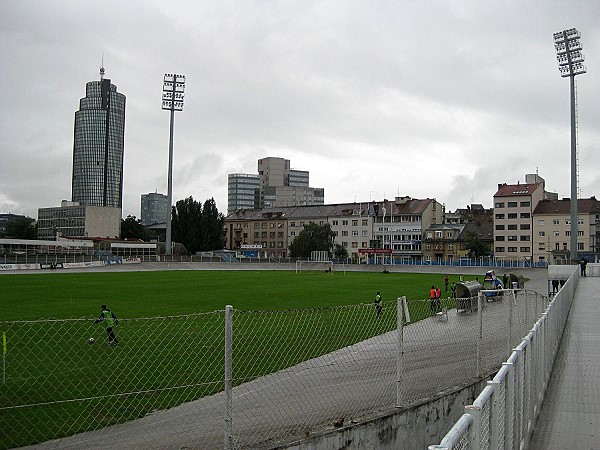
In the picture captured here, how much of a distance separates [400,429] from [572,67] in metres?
61.6

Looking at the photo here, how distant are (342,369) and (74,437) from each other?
16.4 ft

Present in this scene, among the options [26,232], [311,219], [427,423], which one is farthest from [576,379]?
[26,232]

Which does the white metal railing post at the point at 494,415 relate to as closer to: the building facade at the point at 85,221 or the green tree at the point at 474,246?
the green tree at the point at 474,246

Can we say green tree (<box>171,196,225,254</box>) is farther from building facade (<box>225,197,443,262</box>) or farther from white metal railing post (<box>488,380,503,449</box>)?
white metal railing post (<box>488,380,503,449</box>)

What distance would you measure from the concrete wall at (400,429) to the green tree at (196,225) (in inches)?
4212

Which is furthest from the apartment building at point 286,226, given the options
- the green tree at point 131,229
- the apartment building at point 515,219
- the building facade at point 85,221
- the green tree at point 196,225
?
the apartment building at point 515,219

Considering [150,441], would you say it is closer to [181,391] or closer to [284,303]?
[181,391]

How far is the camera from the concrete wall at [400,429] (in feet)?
21.0

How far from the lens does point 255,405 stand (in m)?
9.51

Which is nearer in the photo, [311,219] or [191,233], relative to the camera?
[191,233]

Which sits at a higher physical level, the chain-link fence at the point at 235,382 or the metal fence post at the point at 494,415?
the metal fence post at the point at 494,415

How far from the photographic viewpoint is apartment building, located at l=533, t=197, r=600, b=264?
3831 inches

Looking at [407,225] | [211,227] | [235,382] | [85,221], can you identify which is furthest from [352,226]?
[235,382]

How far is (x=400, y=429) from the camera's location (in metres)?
7.40
